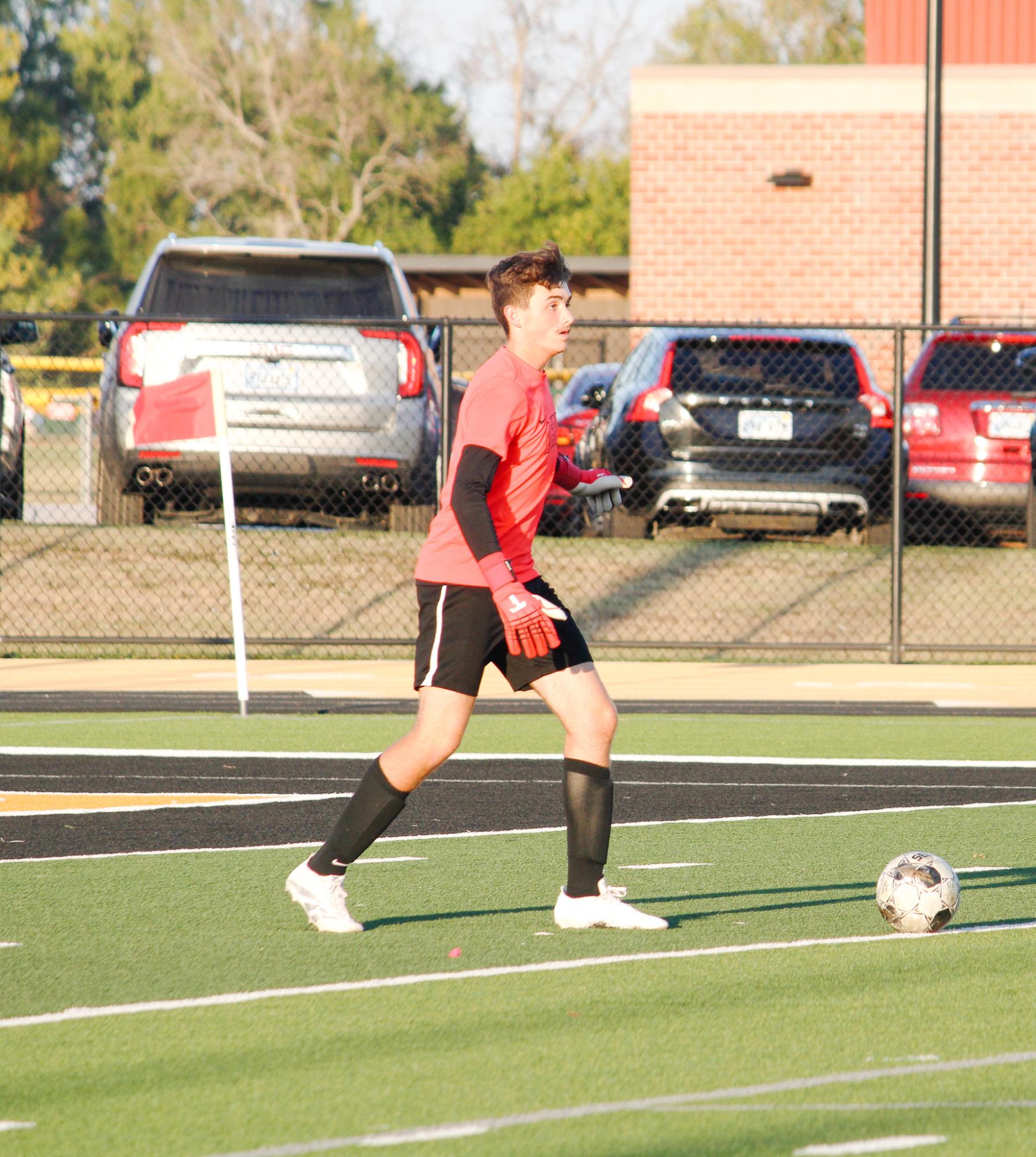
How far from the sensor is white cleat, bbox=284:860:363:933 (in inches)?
207

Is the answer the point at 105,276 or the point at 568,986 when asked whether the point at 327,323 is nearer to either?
the point at 568,986

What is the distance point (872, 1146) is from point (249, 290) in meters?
10.3

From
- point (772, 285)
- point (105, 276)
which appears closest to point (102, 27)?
point (105, 276)

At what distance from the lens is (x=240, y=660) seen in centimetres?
1020

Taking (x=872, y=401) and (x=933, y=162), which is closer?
(x=872, y=401)

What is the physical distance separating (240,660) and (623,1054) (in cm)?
644

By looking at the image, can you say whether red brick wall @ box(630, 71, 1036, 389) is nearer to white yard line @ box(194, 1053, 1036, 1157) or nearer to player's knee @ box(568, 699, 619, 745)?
player's knee @ box(568, 699, 619, 745)

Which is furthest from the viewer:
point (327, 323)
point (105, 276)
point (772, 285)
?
point (105, 276)

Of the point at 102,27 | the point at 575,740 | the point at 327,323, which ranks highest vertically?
the point at 102,27

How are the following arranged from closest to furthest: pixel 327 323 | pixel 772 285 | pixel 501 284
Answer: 1. pixel 501 284
2. pixel 327 323
3. pixel 772 285

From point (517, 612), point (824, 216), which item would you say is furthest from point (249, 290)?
point (824, 216)

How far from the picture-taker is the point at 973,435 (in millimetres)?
14250

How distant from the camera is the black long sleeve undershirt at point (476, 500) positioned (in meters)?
4.88

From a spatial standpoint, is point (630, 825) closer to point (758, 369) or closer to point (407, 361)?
point (407, 361)
